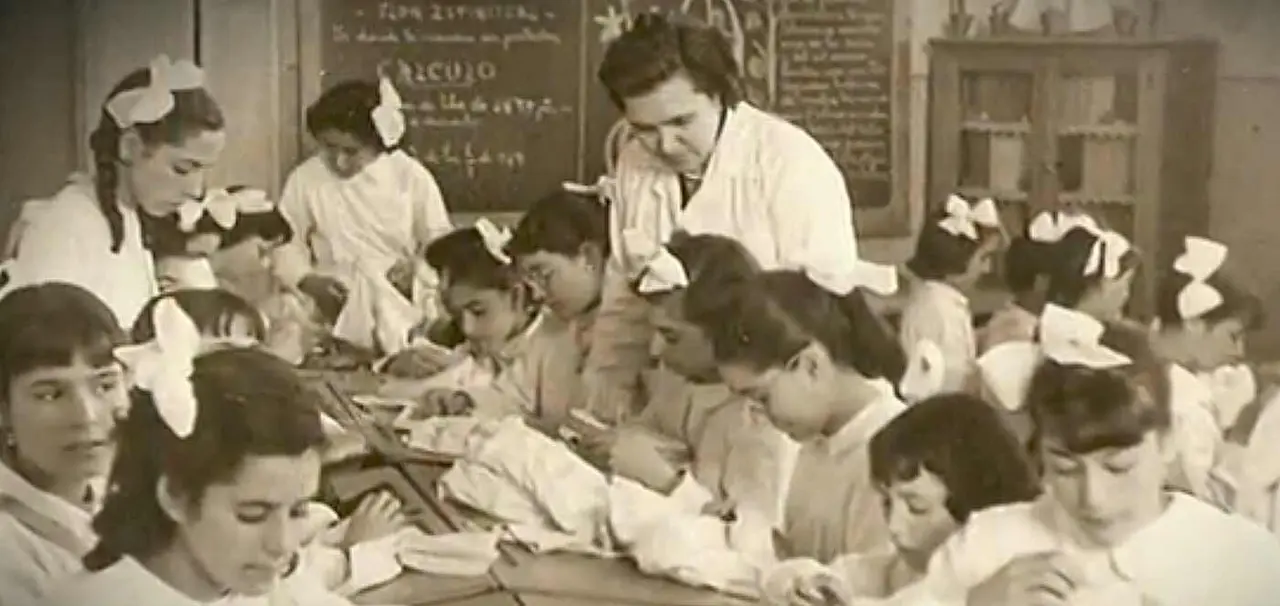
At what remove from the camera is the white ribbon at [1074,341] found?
1.41m

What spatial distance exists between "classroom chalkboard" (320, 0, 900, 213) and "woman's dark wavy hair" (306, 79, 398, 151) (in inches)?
0.4

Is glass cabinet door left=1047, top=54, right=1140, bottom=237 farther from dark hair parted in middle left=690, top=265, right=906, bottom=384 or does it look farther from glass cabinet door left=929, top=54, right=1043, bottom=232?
dark hair parted in middle left=690, top=265, right=906, bottom=384

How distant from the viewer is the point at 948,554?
1.41m

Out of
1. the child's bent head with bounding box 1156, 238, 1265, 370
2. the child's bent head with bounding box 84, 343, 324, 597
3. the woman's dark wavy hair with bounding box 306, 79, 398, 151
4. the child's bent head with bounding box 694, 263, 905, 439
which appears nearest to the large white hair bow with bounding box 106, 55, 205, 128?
the woman's dark wavy hair with bounding box 306, 79, 398, 151

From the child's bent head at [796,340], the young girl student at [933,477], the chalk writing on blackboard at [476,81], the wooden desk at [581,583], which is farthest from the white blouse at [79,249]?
Result: the young girl student at [933,477]

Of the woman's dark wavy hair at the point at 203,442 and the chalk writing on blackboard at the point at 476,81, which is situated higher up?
the chalk writing on blackboard at the point at 476,81

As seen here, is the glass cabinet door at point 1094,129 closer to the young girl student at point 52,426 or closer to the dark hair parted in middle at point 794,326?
the dark hair parted in middle at point 794,326

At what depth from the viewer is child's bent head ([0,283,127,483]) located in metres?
1.43

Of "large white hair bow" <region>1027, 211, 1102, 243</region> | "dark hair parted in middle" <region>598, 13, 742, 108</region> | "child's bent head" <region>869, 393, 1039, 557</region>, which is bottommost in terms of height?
"child's bent head" <region>869, 393, 1039, 557</region>

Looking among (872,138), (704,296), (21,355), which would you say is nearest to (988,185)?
(872,138)

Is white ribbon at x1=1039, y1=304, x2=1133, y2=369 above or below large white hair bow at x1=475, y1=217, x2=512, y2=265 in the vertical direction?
below

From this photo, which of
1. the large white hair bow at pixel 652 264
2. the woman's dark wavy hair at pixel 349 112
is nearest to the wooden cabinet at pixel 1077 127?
the large white hair bow at pixel 652 264

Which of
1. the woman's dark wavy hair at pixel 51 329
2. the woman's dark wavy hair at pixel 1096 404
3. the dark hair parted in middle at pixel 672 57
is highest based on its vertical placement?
the dark hair parted in middle at pixel 672 57

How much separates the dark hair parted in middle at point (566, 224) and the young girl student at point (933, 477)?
285 mm
